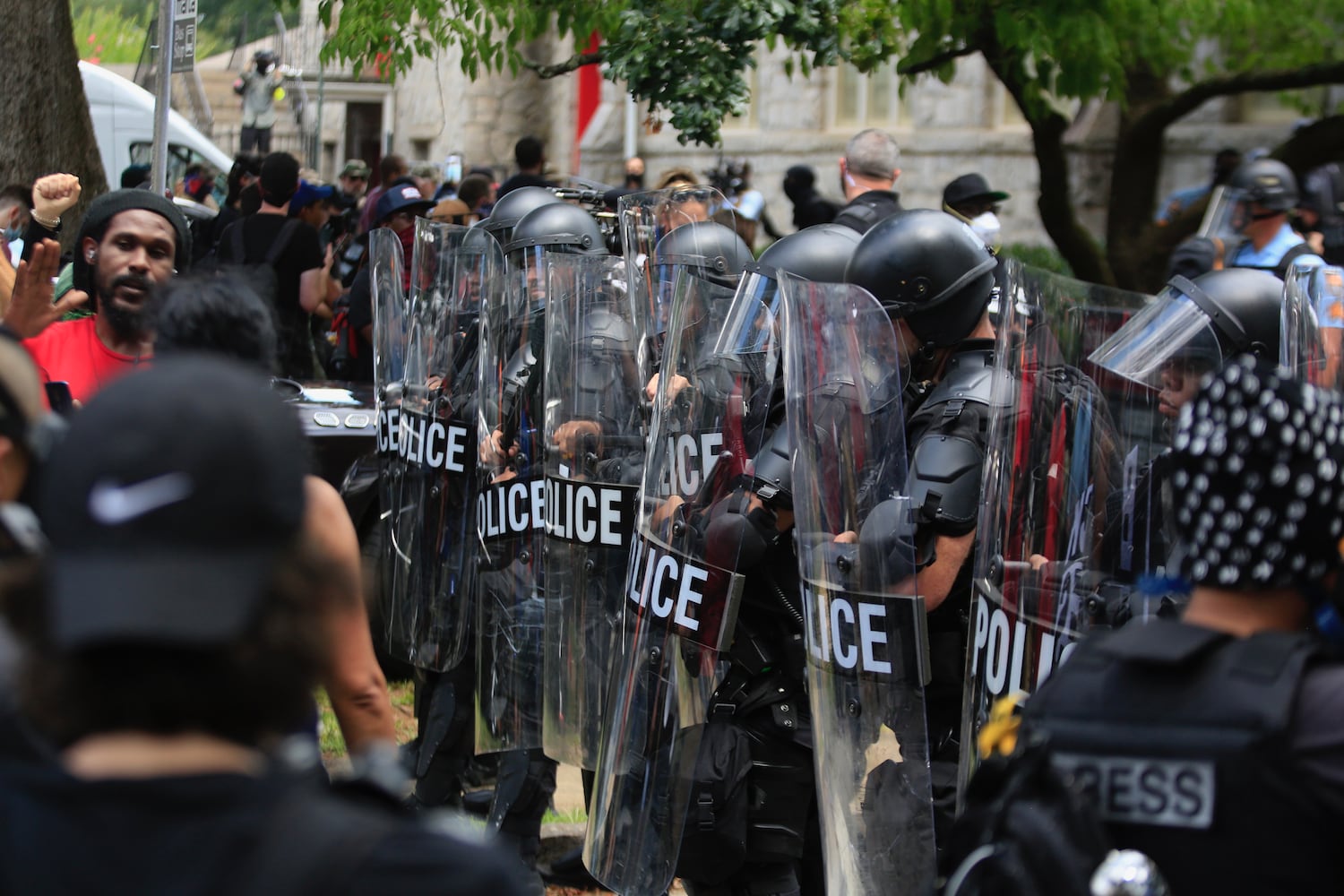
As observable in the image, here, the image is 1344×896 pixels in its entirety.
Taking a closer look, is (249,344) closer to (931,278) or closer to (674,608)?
(674,608)

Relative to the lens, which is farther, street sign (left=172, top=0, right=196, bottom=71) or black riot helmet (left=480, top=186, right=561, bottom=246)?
street sign (left=172, top=0, right=196, bottom=71)

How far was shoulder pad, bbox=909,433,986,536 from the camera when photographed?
10.9ft

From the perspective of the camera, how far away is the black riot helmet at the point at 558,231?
5480 mm

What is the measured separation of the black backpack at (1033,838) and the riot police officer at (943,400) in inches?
59.4

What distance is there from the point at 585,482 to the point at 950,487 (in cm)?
130

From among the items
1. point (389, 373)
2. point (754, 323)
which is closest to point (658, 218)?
point (389, 373)

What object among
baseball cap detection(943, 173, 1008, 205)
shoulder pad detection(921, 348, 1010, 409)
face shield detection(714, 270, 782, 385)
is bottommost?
shoulder pad detection(921, 348, 1010, 409)

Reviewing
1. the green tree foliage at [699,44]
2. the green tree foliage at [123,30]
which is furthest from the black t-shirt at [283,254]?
the green tree foliage at [123,30]

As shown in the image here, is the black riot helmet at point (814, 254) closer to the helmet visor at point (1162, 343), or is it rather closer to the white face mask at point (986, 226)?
the helmet visor at point (1162, 343)

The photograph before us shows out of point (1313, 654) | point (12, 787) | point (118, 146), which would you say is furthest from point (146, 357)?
point (118, 146)

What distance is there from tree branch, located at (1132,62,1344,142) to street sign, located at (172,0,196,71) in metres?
7.22

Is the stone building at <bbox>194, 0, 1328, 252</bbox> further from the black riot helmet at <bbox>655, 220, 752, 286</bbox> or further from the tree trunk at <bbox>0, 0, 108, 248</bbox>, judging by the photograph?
the black riot helmet at <bbox>655, 220, 752, 286</bbox>

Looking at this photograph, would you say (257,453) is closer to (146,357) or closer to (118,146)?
(146,357)

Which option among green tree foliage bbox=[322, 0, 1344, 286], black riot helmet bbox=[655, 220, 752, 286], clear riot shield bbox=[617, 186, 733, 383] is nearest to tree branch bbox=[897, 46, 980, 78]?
green tree foliage bbox=[322, 0, 1344, 286]
